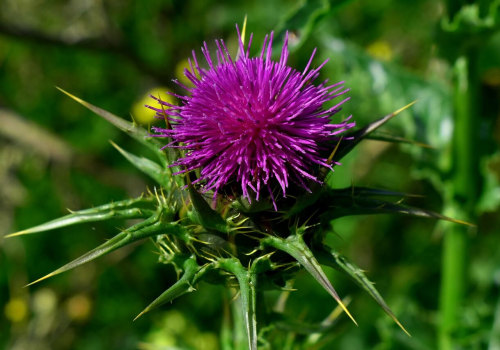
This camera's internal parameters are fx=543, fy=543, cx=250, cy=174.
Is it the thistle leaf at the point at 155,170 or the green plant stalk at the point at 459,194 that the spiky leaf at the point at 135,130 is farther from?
the green plant stalk at the point at 459,194

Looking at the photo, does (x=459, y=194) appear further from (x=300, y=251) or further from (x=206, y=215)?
(x=206, y=215)

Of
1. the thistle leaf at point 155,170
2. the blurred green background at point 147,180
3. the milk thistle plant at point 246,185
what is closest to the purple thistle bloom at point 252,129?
the milk thistle plant at point 246,185

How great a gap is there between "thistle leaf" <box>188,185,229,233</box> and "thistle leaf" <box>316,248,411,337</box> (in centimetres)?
32

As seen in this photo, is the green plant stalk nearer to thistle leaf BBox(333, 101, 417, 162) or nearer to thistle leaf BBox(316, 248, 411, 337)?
thistle leaf BBox(333, 101, 417, 162)

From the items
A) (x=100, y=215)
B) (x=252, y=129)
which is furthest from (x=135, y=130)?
(x=252, y=129)

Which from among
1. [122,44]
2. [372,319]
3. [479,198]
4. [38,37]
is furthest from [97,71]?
[479,198]

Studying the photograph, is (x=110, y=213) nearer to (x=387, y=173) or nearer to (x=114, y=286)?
(x=114, y=286)

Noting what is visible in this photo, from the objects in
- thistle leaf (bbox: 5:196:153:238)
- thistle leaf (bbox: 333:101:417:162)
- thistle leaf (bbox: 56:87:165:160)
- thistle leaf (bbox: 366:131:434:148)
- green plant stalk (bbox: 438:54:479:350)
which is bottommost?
→ green plant stalk (bbox: 438:54:479:350)

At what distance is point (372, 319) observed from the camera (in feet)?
12.1

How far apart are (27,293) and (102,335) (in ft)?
2.14

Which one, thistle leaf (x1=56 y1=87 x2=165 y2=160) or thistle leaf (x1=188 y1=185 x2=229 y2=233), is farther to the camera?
thistle leaf (x1=56 y1=87 x2=165 y2=160)

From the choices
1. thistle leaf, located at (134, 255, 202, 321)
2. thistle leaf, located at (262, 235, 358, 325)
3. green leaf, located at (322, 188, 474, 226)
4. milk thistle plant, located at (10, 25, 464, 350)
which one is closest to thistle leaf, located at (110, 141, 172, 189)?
milk thistle plant, located at (10, 25, 464, 350)

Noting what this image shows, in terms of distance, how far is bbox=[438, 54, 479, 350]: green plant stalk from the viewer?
2.50m

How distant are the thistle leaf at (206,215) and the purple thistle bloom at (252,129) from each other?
0.05 meters
